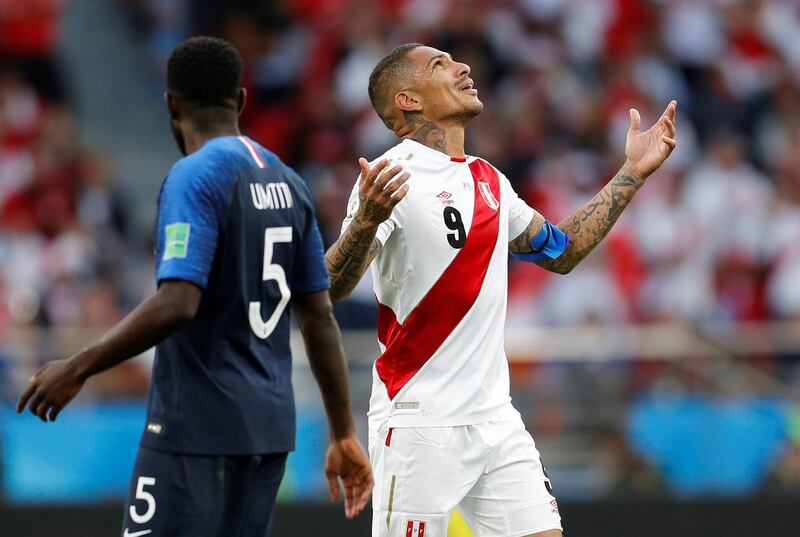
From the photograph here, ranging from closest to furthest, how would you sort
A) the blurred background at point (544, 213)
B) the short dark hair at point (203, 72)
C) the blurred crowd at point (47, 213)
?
1. the short dark hair at point (203, 72)
2. the blurred background at point (544, 213)
3. the blurred crowd at point (47, 213)

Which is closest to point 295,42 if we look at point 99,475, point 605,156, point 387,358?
point 605,156

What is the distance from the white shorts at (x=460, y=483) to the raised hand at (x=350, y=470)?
0.19 meters

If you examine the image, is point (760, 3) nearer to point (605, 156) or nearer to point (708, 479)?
point (605, 156)

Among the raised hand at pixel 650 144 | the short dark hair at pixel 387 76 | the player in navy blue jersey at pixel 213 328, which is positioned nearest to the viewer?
the player in navy blue jersey at pixel 213 328

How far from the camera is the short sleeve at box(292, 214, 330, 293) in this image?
4.92 meters

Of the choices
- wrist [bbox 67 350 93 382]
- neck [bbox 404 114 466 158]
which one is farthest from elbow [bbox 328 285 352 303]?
wrist [bbox 67 350 93 382]

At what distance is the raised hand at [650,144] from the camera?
19.7 feet

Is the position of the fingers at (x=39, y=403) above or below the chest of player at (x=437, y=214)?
below

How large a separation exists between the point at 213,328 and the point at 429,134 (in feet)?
5.35

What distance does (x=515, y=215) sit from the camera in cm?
583

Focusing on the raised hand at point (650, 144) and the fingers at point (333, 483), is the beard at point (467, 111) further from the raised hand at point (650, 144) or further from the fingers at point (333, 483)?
the fingers at point (333, 483)

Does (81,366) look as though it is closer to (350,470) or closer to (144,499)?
(144,499)

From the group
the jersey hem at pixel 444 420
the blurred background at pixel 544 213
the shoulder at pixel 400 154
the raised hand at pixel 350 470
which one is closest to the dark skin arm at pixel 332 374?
the raised hand at pixel 350 470

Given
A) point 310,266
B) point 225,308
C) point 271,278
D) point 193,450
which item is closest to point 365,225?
point 310,266
